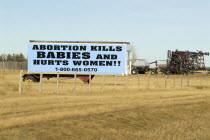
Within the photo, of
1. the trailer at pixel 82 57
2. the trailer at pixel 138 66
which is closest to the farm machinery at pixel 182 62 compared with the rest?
the trailer at pixel 138 66

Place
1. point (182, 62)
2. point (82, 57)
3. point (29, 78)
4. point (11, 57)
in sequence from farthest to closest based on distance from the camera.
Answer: point (11, 57) < point (182, 62) < point (29, 78) < point (82, 57)

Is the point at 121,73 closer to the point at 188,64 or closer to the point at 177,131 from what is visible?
the point at 177,131

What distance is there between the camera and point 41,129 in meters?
10.9

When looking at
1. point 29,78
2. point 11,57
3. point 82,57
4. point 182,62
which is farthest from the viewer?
point 11,57

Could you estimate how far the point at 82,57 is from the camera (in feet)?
109

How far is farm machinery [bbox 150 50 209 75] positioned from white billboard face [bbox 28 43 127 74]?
34.7 meters

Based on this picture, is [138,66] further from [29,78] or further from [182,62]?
[29,78]

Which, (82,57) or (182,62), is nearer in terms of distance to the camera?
(82,57)

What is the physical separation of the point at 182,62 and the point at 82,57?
122 ft

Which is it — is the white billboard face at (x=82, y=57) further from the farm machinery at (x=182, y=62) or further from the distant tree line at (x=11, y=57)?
the distant tree line at (x=11, y=57)

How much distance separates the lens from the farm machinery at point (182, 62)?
66.7 metres

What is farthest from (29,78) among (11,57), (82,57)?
(11,57)

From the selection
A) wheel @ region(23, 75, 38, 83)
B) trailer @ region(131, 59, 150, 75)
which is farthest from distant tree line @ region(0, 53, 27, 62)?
Answer: wheel @ region(23, 75, 38, 83)

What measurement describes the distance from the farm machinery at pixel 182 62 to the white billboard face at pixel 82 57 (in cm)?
3467
